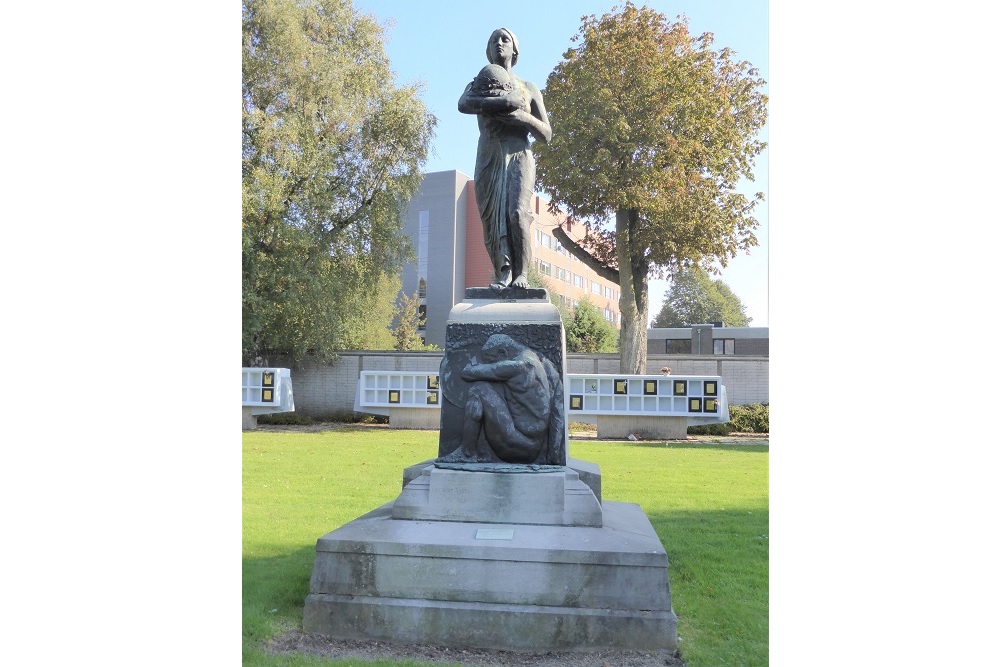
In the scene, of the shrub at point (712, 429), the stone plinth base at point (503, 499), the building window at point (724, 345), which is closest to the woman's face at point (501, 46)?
the stone plinth base at point (503, 499)

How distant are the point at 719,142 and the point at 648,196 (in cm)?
187

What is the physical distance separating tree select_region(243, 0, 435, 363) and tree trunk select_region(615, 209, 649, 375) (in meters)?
4.31

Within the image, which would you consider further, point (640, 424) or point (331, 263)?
point (331, 263)

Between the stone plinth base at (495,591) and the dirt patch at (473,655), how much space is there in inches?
1.3

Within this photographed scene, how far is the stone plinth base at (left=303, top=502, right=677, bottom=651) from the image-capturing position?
304 centimetres

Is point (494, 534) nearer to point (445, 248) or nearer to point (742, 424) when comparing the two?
point (742, 424)

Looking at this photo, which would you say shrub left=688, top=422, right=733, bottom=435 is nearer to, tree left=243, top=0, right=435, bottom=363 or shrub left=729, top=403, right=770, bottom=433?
shrub left=729, top=403, right=770, bottom=433

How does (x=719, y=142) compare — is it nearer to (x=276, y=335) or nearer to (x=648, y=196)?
(x=648, y=196)

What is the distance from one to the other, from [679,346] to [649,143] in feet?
55.4

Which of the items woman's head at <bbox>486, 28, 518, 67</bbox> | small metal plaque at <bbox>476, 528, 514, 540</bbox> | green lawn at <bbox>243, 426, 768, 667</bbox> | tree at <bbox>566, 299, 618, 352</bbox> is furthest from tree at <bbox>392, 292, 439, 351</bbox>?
small metal plaque at <bbox>476, 528, 514, 540</bbox>

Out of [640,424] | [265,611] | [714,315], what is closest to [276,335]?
[640,424]

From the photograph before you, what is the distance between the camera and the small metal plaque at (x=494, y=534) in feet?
10.6

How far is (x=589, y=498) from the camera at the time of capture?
3.47 metres

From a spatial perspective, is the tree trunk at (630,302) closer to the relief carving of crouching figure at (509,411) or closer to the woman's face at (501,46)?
the woman's face at (501,46)
